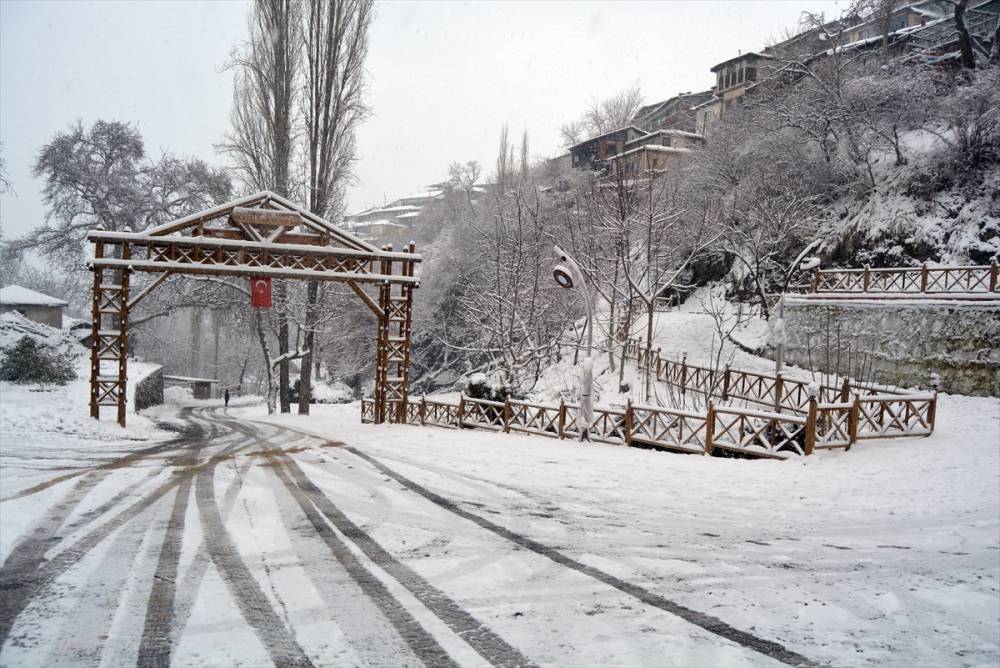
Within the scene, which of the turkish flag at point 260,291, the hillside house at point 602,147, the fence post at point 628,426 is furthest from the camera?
the hillside house at point 602,147

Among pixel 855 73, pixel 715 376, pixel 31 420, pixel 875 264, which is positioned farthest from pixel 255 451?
pixel 855 73

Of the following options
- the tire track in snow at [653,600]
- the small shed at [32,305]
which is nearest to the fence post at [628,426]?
the tire track in snow at [653,600]

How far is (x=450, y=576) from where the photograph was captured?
5434 mm

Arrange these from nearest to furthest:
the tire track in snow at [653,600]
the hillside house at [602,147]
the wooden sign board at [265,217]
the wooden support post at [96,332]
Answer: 1. the tire track in snow at [653,600]
2. the wooden support post at [96,332]
3. the wooden sign board at [265,217]
4. the hillside house at [602,147]

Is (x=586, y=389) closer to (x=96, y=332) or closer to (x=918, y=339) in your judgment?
(x=96, y=332)

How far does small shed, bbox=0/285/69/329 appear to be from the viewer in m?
29.5

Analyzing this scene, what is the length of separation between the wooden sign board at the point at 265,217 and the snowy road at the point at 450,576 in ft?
25.4

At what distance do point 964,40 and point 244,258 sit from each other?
32.9 m

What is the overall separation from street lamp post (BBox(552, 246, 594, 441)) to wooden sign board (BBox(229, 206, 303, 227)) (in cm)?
726

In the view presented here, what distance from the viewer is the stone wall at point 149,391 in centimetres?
2708

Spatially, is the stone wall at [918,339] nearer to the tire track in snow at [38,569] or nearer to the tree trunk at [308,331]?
the tire track in snow at [38,569]

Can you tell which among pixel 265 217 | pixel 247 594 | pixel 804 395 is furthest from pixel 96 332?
pixel 804 395

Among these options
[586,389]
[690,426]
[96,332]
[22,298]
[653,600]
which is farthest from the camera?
[22,298]

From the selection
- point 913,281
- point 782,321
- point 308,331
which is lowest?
point 308,331
